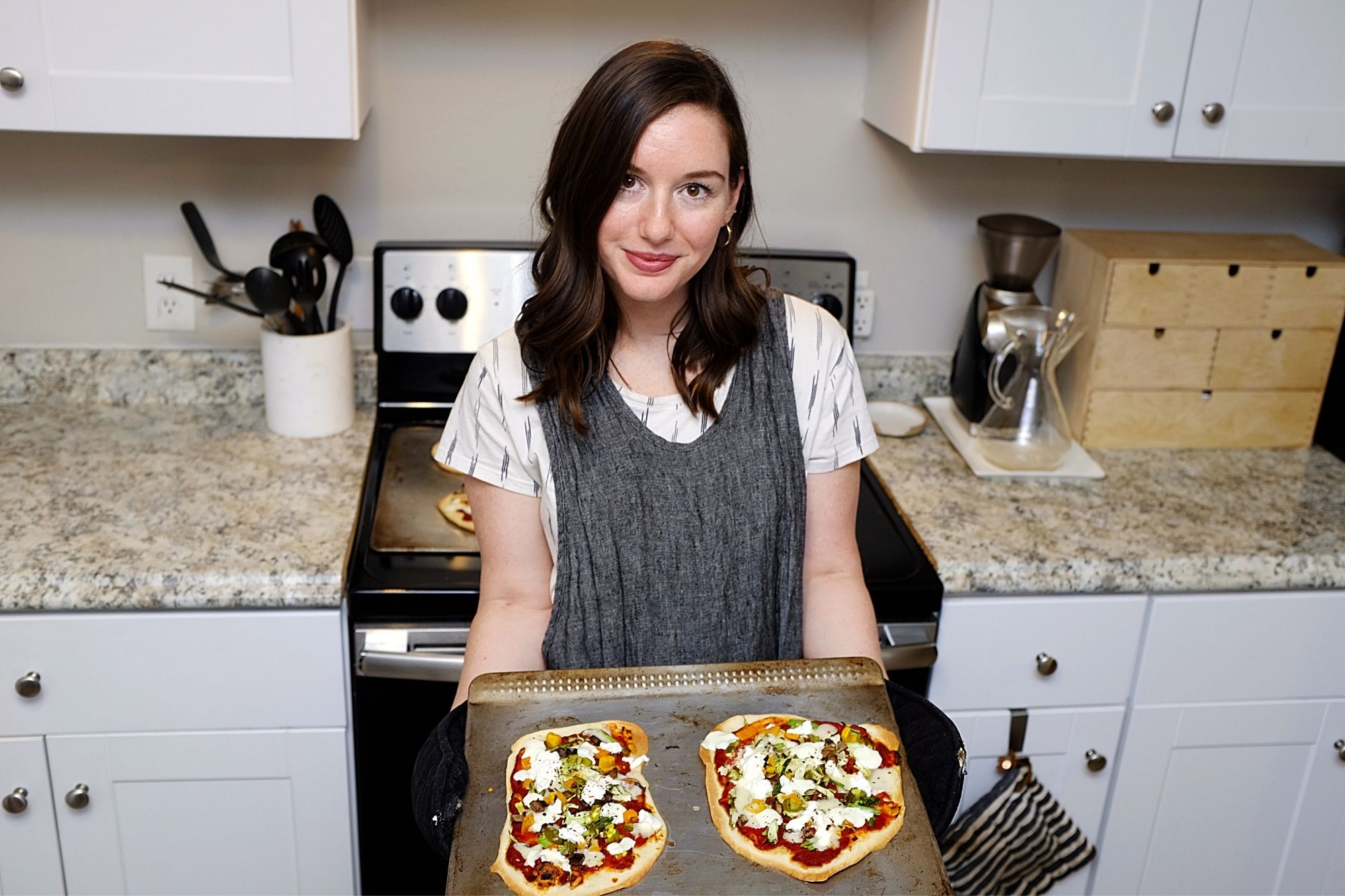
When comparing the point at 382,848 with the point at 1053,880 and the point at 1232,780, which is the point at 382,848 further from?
the point at 1232,780

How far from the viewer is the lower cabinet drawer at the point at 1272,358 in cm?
203

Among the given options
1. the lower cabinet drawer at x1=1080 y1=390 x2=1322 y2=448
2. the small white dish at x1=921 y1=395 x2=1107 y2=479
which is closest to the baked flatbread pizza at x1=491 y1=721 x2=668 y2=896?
the small white dish at x1=921 y1=395 x2=1107 y2=479

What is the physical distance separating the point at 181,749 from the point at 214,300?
2.43 feet

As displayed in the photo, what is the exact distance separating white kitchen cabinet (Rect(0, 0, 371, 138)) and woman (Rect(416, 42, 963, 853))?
0.53 metres

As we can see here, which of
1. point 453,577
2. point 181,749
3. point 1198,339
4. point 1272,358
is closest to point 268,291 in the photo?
point 453,577

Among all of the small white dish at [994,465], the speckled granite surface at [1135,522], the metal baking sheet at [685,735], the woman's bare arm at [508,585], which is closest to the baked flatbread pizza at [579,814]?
the metal baking sheet at [685,735]

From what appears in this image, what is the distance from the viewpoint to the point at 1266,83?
1800mm

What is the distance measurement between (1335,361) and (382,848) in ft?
5.82

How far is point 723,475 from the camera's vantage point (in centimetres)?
141

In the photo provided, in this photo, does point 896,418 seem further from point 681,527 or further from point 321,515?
point 321,515

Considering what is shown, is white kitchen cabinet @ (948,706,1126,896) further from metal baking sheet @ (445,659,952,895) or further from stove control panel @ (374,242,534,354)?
stove control panel @ (374,242,534,354)

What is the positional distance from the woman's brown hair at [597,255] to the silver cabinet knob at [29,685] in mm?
800

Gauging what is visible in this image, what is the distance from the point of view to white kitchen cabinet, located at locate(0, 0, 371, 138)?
1.61 m

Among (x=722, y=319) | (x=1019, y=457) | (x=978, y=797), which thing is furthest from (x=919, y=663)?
(x=722, y=319)
